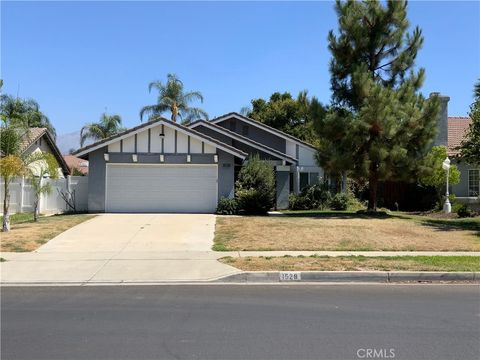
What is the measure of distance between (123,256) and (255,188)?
35.8ft

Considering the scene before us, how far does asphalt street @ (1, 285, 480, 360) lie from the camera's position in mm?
5586

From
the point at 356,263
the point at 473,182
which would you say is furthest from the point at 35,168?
the point at 473,182

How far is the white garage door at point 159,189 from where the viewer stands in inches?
897

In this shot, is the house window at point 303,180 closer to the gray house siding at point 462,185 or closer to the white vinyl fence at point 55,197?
the gray house siding at point 462,185

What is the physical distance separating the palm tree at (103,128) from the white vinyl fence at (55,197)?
24.9 metres

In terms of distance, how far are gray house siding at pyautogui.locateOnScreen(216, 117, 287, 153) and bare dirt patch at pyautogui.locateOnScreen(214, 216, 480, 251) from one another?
39.6 feet

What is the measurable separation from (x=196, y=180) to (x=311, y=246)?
9936 mm

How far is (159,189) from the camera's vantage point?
902 inches

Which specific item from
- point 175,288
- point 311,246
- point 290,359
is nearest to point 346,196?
point 311,246

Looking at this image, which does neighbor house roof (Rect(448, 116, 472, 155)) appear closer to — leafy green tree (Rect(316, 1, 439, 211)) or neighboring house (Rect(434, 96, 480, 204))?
neighboring house (Rect(434, 96, 480, 204))

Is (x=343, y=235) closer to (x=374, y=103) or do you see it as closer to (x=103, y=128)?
(x=374, y=103)

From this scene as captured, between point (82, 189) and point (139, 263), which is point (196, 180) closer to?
point (82, 189)

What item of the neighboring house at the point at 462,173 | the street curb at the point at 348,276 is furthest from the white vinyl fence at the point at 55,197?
the neighboring house at the point at 462,173

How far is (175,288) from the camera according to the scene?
9.42m
